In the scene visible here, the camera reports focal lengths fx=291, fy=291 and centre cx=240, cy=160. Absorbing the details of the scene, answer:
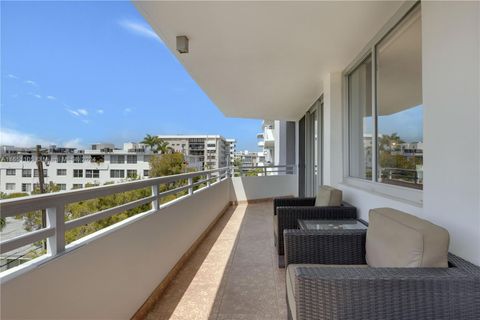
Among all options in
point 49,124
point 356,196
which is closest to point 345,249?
point 356,196

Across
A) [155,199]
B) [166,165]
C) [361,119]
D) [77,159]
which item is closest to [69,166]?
[77,159]

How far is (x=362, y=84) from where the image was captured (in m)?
3.28

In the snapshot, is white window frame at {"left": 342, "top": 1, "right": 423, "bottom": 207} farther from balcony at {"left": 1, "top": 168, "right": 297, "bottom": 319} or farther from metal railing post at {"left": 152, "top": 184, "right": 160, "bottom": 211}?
metal railing post at {"left": 152, "top": 184, "right": 160, "bottom": 211}

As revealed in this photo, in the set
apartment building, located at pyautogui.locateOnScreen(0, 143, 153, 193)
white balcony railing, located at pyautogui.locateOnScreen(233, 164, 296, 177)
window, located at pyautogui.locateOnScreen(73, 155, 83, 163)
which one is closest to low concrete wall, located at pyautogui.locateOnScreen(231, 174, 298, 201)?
white balcony railing, located at pyautogui.locateOnScreen(233, 164, 296, 177)

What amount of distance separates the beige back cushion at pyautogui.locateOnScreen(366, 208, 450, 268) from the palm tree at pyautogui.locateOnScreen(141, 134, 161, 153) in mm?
46462

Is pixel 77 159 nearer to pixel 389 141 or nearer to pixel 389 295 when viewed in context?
pixel 389 141

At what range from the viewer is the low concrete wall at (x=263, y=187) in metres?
7.39

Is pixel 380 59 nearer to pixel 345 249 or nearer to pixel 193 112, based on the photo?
pixel 345 249

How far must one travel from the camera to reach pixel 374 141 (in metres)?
2.85

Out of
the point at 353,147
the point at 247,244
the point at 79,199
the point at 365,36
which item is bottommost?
the point at 247,244

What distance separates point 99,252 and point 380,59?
2808 millimetres

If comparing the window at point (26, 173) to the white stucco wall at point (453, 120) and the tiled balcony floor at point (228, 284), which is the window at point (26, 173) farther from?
the white stucco wall at point (453, 120)

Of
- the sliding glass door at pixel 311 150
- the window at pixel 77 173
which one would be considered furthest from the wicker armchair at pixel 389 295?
the window at pixel 77 173

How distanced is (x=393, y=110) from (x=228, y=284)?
2.07 meters
